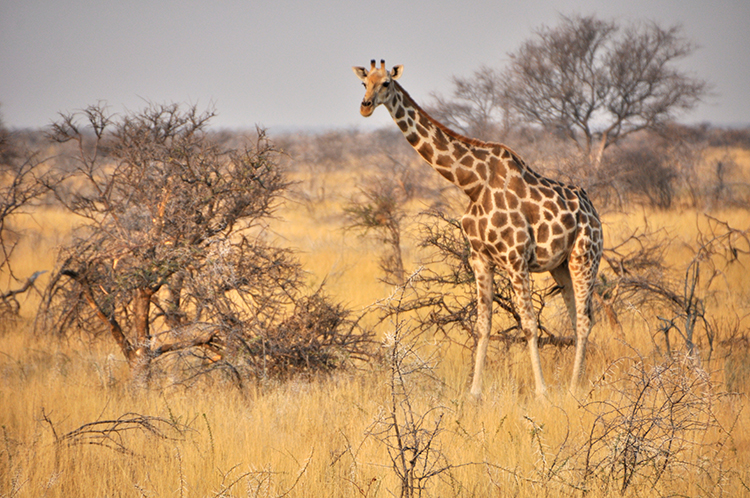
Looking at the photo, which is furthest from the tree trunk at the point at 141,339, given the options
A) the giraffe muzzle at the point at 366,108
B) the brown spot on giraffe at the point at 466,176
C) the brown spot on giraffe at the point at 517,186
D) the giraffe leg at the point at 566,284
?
the giraffe leg at the point at 566,284

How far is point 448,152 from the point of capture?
4.89 meters

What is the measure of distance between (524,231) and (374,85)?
1570 mm

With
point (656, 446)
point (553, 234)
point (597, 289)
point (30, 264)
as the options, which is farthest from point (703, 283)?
point (30, 264)

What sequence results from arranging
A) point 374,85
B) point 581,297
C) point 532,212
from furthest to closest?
point 581,297 < point 532,212 < point 374,85

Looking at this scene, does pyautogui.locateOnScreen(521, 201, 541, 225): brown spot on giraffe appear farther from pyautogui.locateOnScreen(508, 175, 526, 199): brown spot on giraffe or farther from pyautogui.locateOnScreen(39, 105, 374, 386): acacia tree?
pyautogui.locateOnScreen(39, 105, 374, 386): acacia tree

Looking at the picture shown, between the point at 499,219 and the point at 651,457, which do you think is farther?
the point at 499,219

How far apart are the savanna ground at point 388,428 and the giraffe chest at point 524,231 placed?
0.82 m

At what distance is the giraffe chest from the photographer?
4730mm

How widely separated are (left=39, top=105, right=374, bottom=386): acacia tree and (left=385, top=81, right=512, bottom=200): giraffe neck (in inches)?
51.5

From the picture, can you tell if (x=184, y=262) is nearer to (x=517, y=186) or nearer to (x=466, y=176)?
(x=466, y=176)

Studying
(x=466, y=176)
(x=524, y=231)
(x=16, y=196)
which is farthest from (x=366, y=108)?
(x=16, y=196)

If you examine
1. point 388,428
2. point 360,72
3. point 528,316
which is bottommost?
point 388,428

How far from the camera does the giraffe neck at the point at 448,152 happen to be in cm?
486

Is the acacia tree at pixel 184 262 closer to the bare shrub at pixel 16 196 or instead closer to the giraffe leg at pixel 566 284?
the bare shrub at pixel 16 196
